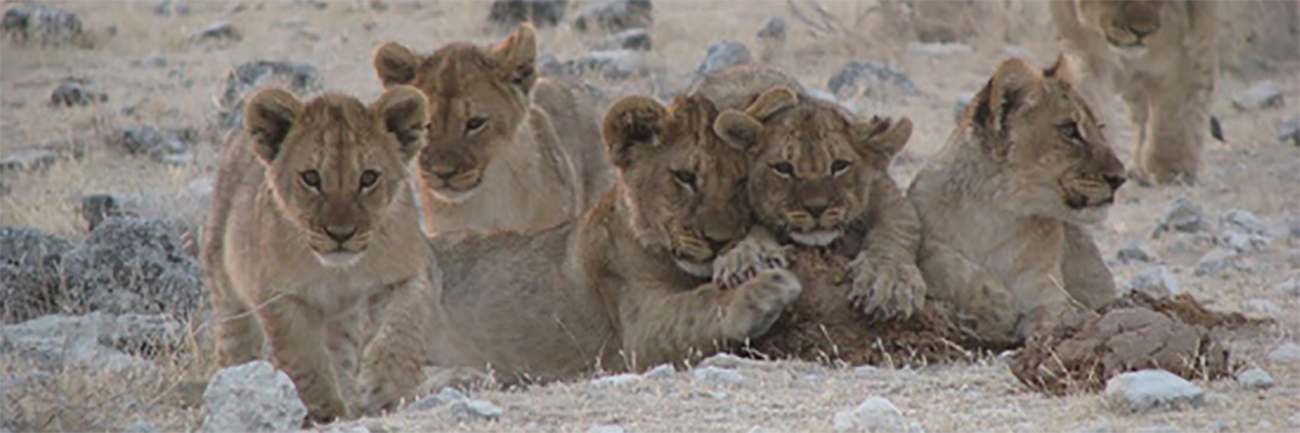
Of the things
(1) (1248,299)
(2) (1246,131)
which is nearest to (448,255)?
(1) (1248,299)

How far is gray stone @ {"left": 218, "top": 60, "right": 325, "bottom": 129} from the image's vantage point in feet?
41.3

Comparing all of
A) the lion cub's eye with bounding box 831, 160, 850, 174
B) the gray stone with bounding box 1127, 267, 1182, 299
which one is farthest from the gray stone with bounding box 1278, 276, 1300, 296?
the lion cub's eye with bounding box 831, 160, 850, 174

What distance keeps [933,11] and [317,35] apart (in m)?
3.93

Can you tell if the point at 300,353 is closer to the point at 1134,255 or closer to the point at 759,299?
the point at 759,299

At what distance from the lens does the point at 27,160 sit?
1151 centimetres

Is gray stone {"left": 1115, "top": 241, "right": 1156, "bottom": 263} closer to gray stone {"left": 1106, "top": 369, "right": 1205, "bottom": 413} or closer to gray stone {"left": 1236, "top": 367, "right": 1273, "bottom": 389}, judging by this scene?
gray stone {"left": 1236, "top": 367, "right": 1273, "bottom": 389}

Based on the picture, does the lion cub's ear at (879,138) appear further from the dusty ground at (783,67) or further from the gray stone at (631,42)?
the gray stone at (631,42)

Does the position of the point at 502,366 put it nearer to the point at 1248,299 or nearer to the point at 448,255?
the point at 448,255

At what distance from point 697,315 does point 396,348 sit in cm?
78

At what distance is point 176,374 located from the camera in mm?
6703

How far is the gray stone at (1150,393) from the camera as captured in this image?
5.11 meters

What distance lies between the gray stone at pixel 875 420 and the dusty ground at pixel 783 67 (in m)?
0.16

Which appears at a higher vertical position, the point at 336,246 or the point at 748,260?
the point at 336,246

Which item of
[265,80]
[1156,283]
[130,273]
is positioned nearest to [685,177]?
[1156,283]
